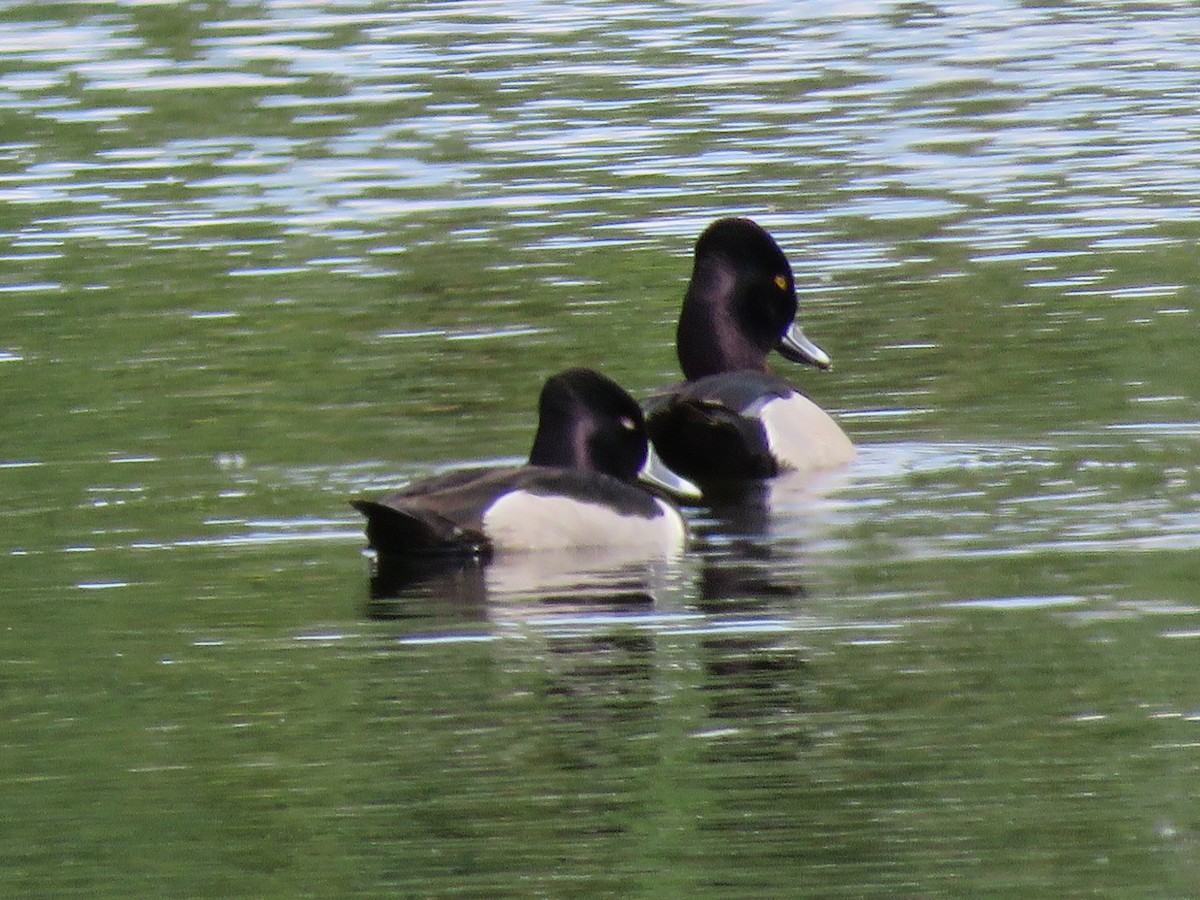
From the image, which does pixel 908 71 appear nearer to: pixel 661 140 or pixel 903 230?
pixel 661 140

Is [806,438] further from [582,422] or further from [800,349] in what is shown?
[800,349]

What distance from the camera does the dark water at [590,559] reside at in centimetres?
757

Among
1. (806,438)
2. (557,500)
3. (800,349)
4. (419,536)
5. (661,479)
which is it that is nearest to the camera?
(419,536)

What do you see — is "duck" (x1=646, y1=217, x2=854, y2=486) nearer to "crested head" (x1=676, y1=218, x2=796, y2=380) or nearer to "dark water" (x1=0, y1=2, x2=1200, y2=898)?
"crested head" (x1=676, y1=218, x2=796, y2=380)

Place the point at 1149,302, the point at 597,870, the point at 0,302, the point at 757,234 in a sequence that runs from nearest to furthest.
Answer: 1. the point at 597,870
2. the point at 757,234
3. the point at 1149,302
4. the point at 0,302

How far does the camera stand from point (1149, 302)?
1539cm

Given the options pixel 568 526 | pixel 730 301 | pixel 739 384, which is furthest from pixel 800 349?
pixel 568 526

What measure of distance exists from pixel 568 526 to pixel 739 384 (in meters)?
2.49

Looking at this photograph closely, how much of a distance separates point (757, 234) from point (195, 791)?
6888mm

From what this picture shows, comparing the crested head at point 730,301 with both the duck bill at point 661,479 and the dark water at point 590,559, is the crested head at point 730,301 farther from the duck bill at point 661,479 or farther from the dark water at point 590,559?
the duck bill at point 661,479

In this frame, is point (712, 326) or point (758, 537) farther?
point (712, 326)

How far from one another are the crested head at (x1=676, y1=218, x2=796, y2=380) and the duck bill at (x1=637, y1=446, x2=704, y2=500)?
7.58ft

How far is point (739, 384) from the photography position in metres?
13.2

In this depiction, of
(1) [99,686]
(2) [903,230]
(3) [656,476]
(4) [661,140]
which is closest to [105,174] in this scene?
(4) [661,140]
